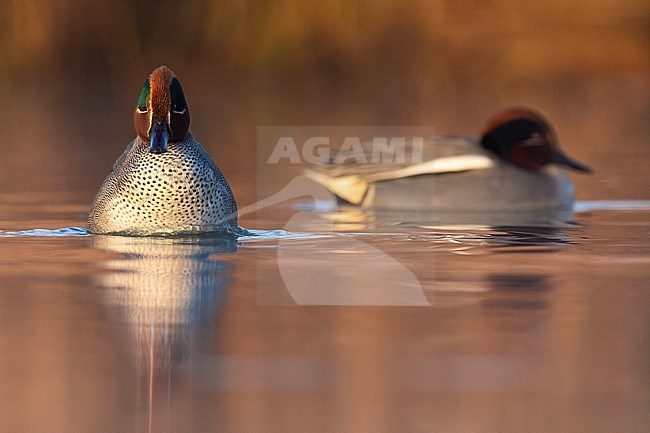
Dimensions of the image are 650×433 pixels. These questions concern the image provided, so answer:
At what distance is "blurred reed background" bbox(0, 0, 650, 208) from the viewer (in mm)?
15008

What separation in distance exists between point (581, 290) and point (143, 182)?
2405mm

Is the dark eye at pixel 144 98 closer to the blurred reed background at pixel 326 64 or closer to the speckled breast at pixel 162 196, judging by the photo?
the speckled breast at pixel 162 196

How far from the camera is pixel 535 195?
8898mm

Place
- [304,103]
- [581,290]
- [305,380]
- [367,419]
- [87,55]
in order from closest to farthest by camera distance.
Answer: [367,419] → [305,380] → [581,290] → [304,103] → [87,55]

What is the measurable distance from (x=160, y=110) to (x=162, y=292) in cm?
188

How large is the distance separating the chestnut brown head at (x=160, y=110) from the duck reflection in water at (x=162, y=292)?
19.0 inches

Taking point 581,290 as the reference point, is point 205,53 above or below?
above

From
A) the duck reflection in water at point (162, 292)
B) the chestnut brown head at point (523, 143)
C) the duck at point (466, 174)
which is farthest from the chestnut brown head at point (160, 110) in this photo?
→ the chestnut brown head at point (523, 143)

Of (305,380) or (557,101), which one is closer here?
(305,380)

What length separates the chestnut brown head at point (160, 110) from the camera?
21.6 feet

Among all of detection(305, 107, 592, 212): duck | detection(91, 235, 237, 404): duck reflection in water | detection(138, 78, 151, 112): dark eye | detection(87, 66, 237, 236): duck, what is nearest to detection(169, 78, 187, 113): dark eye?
detection(87, 66, 237, 236): duck

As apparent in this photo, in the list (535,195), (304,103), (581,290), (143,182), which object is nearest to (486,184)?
(535,195)

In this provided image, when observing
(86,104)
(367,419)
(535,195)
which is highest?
(86,104)

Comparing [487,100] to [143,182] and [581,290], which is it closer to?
[143,182]
